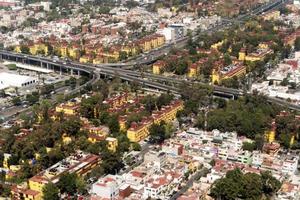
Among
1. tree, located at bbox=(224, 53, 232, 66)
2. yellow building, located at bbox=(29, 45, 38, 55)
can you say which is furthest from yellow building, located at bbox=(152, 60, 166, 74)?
yellow building, located at bbox=(29, 45, 38, 55)

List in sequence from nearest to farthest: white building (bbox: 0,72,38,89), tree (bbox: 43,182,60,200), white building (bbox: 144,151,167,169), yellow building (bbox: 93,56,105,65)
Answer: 1. tree (bbox: 43,182,60,200)
2. white building (bbox: 144,151,167,169)
3. white building (bbox: 0,72,38,89)
4. yellow building (bbox: 93,56,105,65)

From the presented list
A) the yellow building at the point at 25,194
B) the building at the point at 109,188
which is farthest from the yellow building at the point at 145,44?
the yellow building at the point at 25,194

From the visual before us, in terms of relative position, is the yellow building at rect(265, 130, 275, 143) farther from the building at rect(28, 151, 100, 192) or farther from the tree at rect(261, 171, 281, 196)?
the building at rect(28, 151, 100, 192)

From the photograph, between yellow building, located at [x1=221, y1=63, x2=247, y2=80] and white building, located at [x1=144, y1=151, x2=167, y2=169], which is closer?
white building, located at [x1=144, y1=151, x2=167, y2=169]

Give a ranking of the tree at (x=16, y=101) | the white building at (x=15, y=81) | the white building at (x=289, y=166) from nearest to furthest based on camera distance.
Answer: the white building at (x=289, y=166) → the tree at (x=16, y=101) → the white building at (x=15, y=81)

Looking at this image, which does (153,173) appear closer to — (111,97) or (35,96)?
(111,97)

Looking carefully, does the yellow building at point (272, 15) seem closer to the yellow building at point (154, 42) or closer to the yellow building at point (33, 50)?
the yellow building at point (154, 42)

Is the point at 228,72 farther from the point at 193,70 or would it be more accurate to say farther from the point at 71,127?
the point at 71,127
